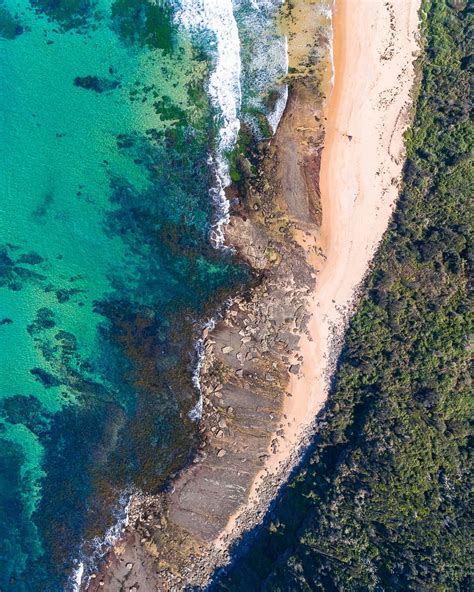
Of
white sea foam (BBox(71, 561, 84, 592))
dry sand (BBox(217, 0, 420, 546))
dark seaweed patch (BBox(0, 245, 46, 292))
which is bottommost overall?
white sea foam (BBox(71, 561, 84, 592))

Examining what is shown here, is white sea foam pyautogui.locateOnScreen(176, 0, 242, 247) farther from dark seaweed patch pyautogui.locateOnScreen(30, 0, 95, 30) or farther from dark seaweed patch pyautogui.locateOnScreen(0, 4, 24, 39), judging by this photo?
dark seaweed patch pyautogui.locateOnScreen(0, 4, 24, 39)

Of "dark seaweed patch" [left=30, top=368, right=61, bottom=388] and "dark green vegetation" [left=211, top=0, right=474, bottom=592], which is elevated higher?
"dark green vegetation" [left=211, top=0, right=474, bottom=592]

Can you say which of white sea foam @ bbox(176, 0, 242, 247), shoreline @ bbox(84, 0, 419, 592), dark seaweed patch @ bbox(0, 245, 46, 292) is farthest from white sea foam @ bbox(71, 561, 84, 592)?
white sea foam @ bbox(176, 0, 242, 247)

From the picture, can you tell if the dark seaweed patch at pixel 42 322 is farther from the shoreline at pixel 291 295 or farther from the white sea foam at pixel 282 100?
the white sea foam at pixel 282 100

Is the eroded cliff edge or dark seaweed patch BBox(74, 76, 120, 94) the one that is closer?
the eroded cliff edge

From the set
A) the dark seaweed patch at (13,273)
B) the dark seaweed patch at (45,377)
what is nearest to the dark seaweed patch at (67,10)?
the dark seaweed patch at (13,273)

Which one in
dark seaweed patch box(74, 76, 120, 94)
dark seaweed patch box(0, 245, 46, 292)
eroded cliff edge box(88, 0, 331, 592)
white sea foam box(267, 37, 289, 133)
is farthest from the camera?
dark seaweed patch box(0, 245, 46, 292)

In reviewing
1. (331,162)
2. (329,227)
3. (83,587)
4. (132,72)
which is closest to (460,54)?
(331,162)
